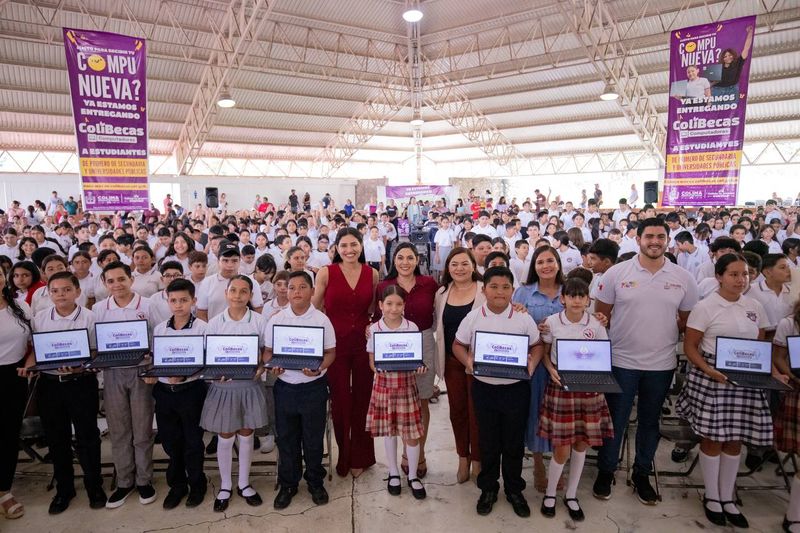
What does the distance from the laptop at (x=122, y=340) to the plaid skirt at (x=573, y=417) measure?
256 centimetres

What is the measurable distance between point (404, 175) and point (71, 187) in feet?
49.0

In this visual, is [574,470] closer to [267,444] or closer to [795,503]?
[795,503]

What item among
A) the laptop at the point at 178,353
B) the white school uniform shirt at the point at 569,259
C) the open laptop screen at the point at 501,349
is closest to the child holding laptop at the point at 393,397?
the open laptop screen at the point at 501,349

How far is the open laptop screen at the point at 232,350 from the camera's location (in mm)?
2896

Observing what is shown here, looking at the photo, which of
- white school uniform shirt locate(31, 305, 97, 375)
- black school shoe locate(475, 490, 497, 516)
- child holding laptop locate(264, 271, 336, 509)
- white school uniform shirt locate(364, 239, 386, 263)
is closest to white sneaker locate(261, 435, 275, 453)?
child holding laptop locate(264, 271, 336, 509)

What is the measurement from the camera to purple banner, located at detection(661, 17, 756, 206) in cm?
757

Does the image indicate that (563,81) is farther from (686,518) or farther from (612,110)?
(686,518)

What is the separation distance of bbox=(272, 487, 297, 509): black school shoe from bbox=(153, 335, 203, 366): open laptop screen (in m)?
1.03

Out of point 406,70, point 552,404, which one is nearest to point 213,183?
point 406,70

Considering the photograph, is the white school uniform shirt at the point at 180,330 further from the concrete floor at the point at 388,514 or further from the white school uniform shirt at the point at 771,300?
the white school uniform shirt at the point at 771,300

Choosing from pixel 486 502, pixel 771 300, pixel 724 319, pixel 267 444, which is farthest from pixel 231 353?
pixel 771 300

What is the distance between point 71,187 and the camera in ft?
57.5

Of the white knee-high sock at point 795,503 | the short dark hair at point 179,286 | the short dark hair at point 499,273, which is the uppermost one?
the short dark hair at point 499,273

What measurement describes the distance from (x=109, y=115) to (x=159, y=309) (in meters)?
5.95
